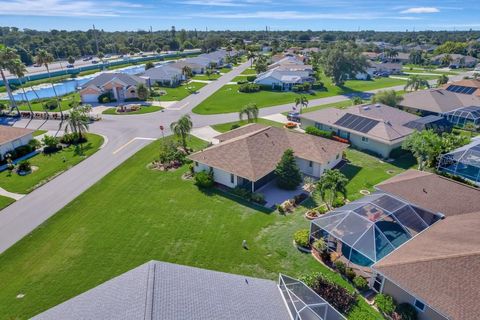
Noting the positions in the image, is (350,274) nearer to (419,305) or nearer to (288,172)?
(419,305)

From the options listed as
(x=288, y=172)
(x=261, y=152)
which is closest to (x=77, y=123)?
(x=261, y=152)

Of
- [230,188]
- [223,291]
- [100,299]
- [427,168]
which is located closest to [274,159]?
[230,188]

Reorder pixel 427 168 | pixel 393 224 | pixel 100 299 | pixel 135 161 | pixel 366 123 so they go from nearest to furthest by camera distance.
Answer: pixel 100 299, pixel 393 224, pixel 427 168, pixel 135 161, pixel 366 123

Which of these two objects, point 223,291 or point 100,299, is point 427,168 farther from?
point 100,299

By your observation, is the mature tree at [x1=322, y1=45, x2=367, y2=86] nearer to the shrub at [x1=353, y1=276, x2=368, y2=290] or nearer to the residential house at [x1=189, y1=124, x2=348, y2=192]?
the residential house at [x1=189, y1=124, x2=348, y2=192]

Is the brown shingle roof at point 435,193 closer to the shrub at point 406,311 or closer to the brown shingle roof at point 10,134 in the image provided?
the shrub at point 406,311

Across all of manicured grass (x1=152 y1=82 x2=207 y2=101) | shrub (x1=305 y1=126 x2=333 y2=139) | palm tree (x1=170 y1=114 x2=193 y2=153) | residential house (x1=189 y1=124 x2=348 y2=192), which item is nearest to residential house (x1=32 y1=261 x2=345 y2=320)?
residential house (x1=189 y1=124 x2=348 y2=192)

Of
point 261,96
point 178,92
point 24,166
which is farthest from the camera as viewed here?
point 178,92
